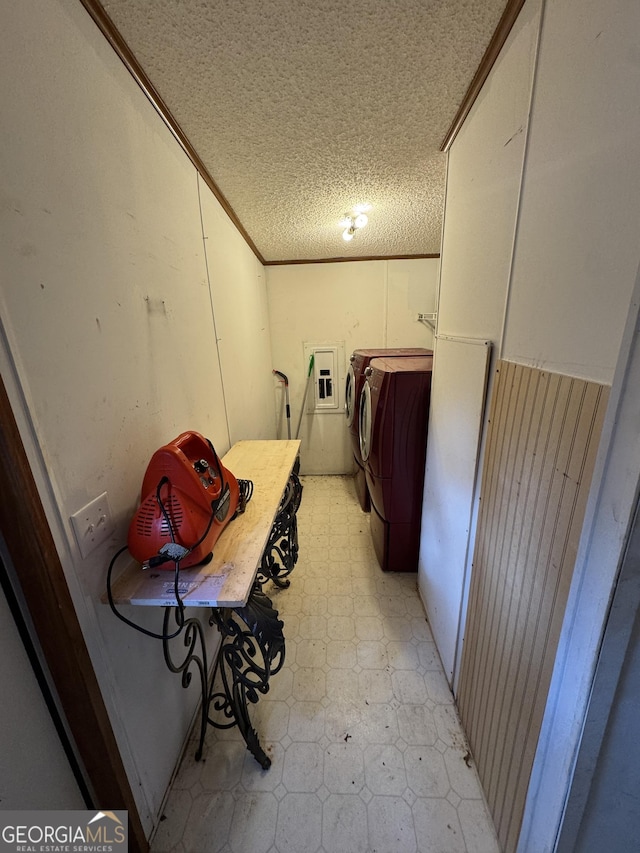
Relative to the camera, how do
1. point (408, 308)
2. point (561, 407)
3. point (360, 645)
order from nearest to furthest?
point (561, 407), point (360, 645), point (408, 308)

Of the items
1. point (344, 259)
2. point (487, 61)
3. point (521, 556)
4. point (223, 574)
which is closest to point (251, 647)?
point (223, 574)

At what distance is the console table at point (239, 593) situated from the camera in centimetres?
75

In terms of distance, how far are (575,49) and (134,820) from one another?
2126 millimetres

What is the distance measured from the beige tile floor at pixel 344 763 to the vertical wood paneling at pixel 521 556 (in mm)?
158

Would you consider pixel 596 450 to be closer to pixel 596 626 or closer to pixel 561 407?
pixel 561 407

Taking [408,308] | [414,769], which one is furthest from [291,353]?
[414,769]

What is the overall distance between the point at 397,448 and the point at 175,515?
1279mm

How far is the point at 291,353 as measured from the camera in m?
3.21

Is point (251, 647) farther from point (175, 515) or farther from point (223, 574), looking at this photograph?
point (175, 515)

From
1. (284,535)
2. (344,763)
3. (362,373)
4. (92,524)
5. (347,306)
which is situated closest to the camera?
(92,524)

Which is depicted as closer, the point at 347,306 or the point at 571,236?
the point at 571,236

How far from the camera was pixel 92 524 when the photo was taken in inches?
28.7


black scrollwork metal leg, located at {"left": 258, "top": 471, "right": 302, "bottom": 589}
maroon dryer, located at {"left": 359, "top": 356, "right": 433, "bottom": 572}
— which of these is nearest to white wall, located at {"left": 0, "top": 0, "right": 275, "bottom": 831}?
black scrollwork metal leg, located at {"left": 258, "top": 471, "right": 302, "bottom": 589}

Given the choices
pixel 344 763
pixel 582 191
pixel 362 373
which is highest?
pixel 582 191
